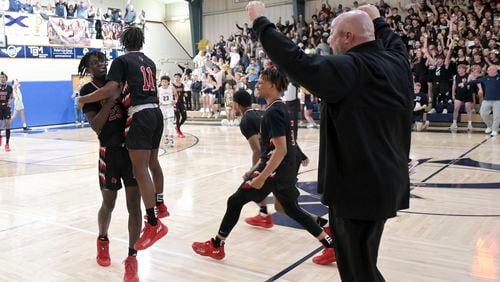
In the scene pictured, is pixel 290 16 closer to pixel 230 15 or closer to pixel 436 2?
pixel 230 15

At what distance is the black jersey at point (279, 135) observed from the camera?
3564 millimetres

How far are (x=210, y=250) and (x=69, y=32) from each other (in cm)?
1822

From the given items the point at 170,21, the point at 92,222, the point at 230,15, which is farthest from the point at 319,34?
the point at 92,222

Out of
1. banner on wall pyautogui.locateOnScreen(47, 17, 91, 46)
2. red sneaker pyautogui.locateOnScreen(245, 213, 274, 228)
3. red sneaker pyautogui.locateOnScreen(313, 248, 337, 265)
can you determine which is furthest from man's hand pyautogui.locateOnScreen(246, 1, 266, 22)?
banner on wall pyautogui.locateOnScreen(47, 17, 91, 46)

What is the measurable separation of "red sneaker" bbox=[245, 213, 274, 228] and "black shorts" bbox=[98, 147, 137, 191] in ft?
5.52

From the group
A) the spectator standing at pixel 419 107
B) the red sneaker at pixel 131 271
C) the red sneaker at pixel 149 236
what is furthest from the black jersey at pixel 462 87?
the red sneaker at pixel 131 271

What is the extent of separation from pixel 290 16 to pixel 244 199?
2015 cm

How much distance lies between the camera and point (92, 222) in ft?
17.2

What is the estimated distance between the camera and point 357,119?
202 cm

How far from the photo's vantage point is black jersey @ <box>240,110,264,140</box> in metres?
4.18

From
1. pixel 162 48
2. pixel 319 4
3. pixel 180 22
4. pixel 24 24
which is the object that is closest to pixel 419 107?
pixel 319 4

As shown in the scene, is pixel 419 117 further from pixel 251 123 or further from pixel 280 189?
pixel 280 189

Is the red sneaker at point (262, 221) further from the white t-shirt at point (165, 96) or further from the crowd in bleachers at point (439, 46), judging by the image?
the crowd in bleachers at point (439, 46)

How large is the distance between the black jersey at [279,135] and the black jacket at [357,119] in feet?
4.54
